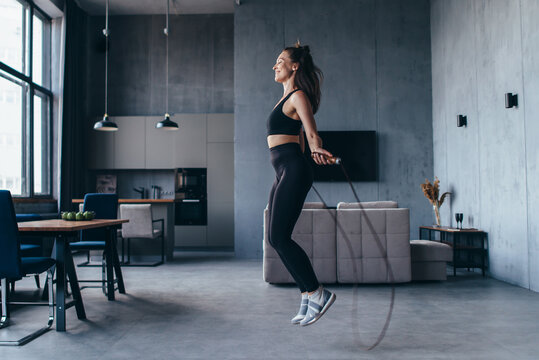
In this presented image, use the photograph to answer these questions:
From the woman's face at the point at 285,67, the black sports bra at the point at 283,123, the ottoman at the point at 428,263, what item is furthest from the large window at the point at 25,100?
the ottoman at the point at 428,263

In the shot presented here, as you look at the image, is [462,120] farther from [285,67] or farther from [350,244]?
[285,67]

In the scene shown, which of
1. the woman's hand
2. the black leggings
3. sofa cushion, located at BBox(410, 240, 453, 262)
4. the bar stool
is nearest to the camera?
the woman's hand

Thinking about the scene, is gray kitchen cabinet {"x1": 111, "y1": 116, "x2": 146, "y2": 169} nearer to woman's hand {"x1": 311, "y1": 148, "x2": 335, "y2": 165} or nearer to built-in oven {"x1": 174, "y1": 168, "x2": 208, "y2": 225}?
built-in oven {"x1": 174, "y1": 168, "x2": 208, "y2": 225}

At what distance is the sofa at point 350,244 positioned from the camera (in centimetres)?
416

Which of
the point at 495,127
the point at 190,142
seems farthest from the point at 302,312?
the point at 190,142

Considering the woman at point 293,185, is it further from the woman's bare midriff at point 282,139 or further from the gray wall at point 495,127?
the gray wall at point 495,127

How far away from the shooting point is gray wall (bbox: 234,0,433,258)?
269 inches

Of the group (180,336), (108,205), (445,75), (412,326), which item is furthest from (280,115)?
(445,75)

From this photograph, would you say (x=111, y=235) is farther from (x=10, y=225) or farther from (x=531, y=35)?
(x=531, y=35)

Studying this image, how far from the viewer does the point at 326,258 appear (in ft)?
13.9

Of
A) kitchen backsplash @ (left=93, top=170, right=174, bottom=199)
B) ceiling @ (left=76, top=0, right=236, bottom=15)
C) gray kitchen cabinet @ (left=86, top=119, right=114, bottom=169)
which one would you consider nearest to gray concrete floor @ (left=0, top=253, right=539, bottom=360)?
gray kitchen cabinet @ (left=86, top=119, right=114, bottom=169)

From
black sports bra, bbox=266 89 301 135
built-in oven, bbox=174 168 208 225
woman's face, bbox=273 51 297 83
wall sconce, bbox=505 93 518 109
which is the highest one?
wall sconce, bbox=505 93 518 109

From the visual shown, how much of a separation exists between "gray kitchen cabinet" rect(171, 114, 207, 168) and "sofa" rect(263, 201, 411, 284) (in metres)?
4.10

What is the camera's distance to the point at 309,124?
2170 mm
